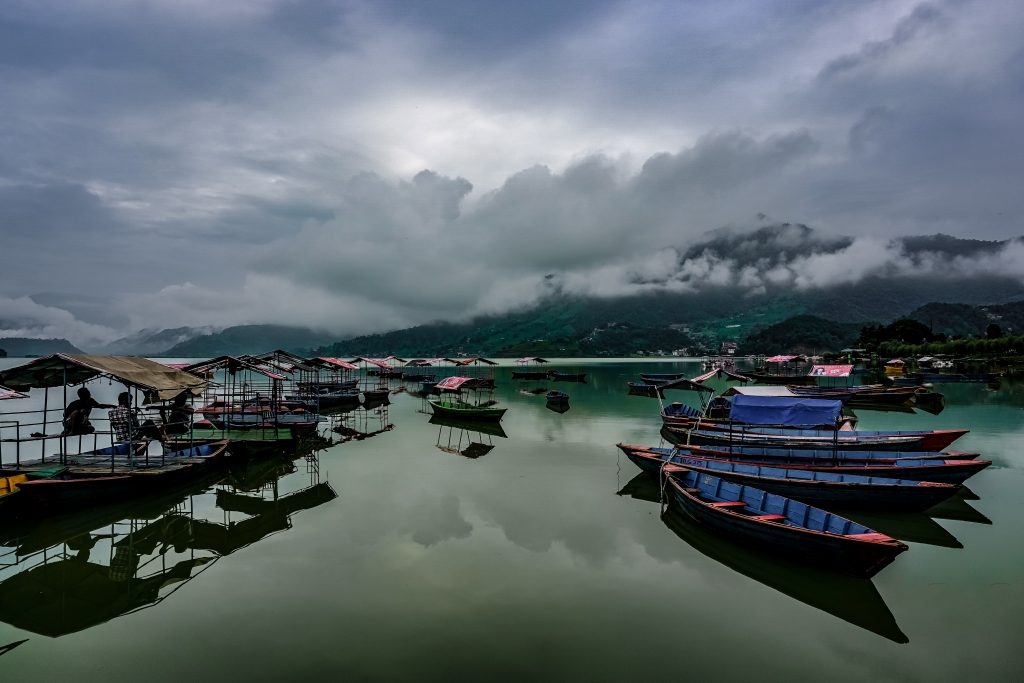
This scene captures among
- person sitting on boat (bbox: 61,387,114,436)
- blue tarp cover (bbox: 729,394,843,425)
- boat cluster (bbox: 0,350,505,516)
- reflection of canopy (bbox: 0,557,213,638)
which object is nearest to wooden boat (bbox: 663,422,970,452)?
blue tarp cover (bbox: 729,394,843,425)

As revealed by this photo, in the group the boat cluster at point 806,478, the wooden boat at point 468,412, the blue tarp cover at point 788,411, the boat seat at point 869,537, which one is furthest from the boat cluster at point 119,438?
the blue tarp cover at point 788,411

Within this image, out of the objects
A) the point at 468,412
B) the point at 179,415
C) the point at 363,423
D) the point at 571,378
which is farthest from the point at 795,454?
the point at 571,378

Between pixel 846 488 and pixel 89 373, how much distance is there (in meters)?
25.7

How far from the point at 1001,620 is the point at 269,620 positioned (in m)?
14.0

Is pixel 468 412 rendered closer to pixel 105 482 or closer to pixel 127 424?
pixel 127 424

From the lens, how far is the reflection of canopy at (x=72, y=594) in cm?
1019

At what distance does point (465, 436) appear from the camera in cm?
3166

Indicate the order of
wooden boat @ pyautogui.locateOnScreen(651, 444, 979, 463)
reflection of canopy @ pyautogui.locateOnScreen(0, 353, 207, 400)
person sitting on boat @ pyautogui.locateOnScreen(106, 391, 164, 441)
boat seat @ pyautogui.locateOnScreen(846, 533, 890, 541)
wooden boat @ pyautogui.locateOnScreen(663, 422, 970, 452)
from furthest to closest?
wooden boat @ pyautogui.locateOnScreen(663, 422, 970, 452) → wooden boat @ pyautogui.locateOnScreen(651, 444, 979, 463) → person sitting on boat @ pyautogui.locateOnScreen(106, 391, 164, 441) → reflection of canopy @ pyautogui.locateOnScreen(0, 353, 207, 400) → boat seat @ pyautogui.locateOnScreen(846, 533, 890, 541)

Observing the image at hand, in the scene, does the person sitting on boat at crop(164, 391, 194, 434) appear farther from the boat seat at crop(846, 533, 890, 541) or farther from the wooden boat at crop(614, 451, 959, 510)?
the boat seat at crop(846, 533, 890, 541)

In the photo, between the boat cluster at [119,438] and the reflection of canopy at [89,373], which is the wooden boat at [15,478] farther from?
the reflection of canopy at [89,373]

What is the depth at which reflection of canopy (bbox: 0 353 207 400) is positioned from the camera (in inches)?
658

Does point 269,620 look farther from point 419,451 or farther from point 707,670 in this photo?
point 419,451

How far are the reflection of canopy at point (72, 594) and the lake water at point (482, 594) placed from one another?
0.05 metres

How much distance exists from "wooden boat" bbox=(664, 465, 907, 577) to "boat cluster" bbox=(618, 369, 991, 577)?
24 mm
